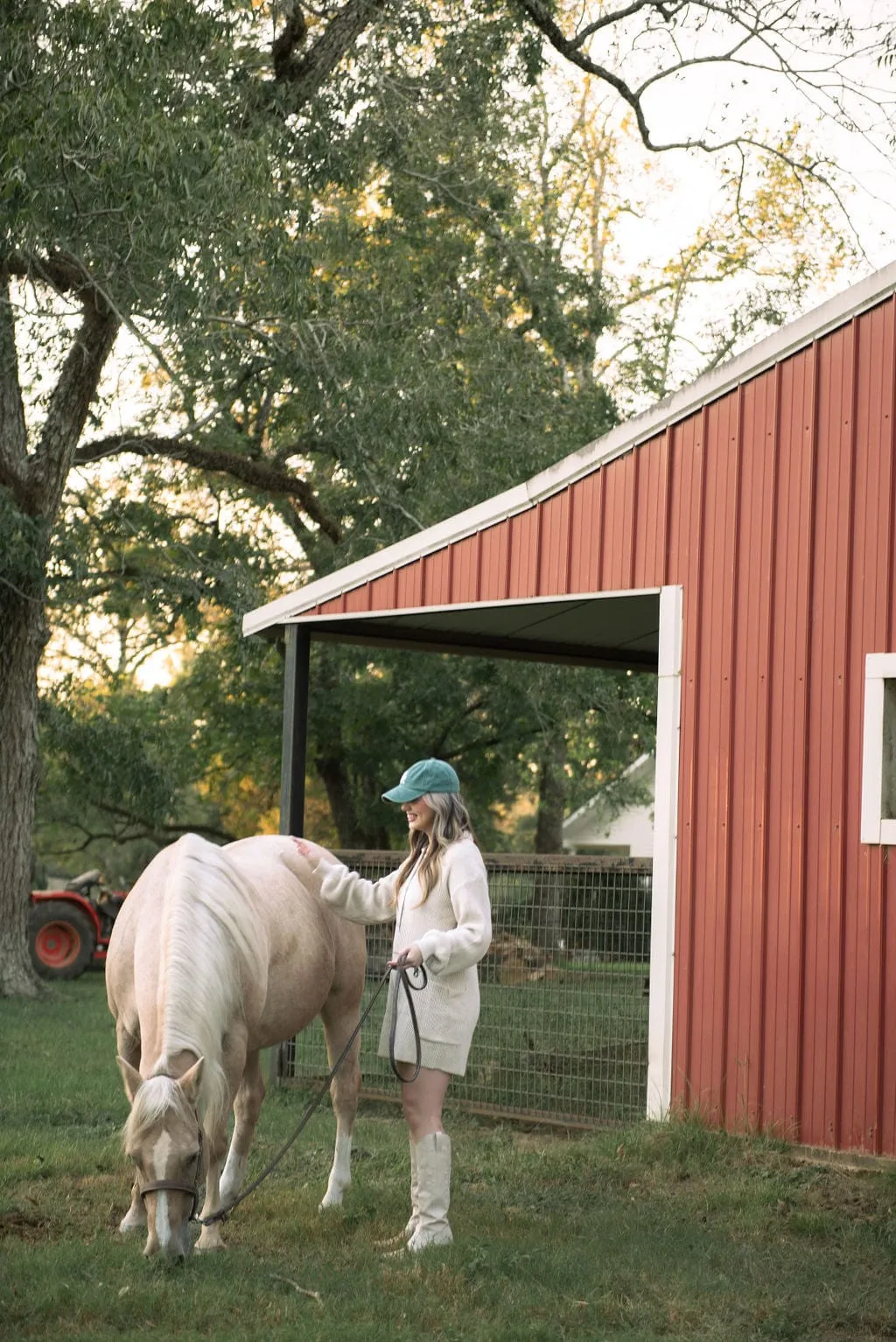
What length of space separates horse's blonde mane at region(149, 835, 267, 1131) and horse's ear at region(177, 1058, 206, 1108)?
2.8 inches

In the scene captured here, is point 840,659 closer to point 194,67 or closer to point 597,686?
point 194,67

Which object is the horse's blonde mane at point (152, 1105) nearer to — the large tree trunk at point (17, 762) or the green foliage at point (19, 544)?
the green foliage at point (19, 544)

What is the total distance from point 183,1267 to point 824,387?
460cm

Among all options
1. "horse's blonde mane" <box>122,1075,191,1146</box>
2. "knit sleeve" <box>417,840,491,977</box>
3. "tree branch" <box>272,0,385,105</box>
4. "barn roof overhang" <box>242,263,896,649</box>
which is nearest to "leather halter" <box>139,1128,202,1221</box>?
"horse's blonde mane" <box>122,1075,191,1146</box>

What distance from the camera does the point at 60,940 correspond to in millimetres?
18094

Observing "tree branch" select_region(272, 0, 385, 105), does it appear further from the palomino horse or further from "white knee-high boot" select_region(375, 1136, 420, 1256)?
"white knee-high boot" select_region(375, 1136, 420, 1256)

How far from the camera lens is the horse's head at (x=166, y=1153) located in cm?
456

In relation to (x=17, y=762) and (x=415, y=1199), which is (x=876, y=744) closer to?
(x=415, y=1199)

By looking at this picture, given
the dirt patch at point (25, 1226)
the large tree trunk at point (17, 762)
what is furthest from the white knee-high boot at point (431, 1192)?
the large tree trunk at point (17, 762)

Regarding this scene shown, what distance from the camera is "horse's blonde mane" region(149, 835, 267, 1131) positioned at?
4.86 meters

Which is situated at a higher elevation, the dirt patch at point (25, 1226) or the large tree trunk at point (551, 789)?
the large tree trunk at point (551, 789)

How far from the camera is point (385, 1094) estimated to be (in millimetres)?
8875

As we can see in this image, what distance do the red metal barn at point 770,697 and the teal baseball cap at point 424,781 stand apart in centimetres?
220

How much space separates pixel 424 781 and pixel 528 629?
15.5 feet
